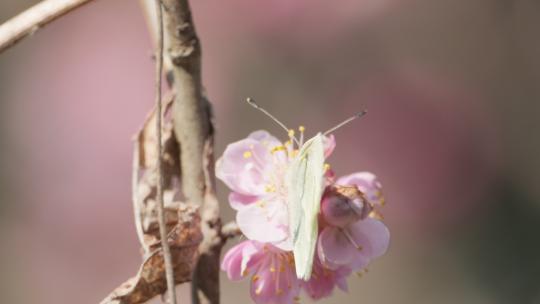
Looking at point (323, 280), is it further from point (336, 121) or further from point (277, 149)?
point (336, 121)

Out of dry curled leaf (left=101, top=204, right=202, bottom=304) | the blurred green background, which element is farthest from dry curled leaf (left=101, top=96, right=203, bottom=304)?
the blurred green background

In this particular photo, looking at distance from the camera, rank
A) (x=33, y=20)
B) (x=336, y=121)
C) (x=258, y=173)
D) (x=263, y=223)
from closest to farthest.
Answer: (x=33, y=20) → (x=263, y=223) → (x=258, y=173) → (x=336, y=121)

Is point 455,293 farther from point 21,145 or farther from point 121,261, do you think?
point 21,145

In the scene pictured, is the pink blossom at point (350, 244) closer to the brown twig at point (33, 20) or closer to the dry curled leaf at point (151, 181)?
the dry curled leaf at point (151, 181)

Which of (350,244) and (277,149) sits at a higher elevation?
(277,149)

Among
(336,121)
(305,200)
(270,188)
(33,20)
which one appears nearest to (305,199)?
(305,200)

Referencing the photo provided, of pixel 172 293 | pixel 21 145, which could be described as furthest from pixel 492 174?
pixel 172 293

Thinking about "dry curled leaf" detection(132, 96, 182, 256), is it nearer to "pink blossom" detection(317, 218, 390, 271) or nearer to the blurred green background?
"pink blossom" detection(317, 218, 390, 271)

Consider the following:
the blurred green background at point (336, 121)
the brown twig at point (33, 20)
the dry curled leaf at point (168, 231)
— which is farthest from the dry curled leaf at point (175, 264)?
the blurred green background at point (336, 121)
